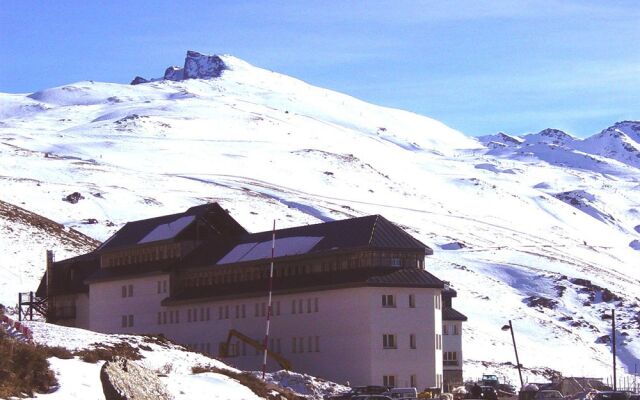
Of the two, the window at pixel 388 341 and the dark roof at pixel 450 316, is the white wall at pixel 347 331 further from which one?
the dark roof at pixel 450 316

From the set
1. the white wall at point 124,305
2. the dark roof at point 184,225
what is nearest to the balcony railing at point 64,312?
the white wall at point 124,305

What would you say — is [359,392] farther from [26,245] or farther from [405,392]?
[26,245]

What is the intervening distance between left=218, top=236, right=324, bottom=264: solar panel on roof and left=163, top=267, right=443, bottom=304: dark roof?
1735mm

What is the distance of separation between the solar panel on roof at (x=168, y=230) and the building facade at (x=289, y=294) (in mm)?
155

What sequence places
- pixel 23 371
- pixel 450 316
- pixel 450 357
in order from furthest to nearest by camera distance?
pixel 450 357, pixel 450 316, pixel 23 371

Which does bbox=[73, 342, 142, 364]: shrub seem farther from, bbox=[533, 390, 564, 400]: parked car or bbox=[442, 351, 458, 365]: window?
bbox=[442, 351, 458, 365]: window

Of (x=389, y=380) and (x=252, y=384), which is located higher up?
(x=389, y=380)

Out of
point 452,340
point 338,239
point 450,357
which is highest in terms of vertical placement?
point 338,239

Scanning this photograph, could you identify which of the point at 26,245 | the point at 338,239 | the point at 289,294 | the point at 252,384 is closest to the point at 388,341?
the point at 338,239

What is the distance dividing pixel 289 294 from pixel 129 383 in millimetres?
56164

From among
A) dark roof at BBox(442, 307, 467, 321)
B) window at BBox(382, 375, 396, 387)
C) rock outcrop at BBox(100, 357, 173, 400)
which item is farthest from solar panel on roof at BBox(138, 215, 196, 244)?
rock outcrop at BBox(100, 357, 173, 400)

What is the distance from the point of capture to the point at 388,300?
8575cm

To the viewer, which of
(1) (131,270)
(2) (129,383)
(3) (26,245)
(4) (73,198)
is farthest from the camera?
(4) (73,198)

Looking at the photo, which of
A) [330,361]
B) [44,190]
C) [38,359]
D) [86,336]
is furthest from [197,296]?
[44,190]
